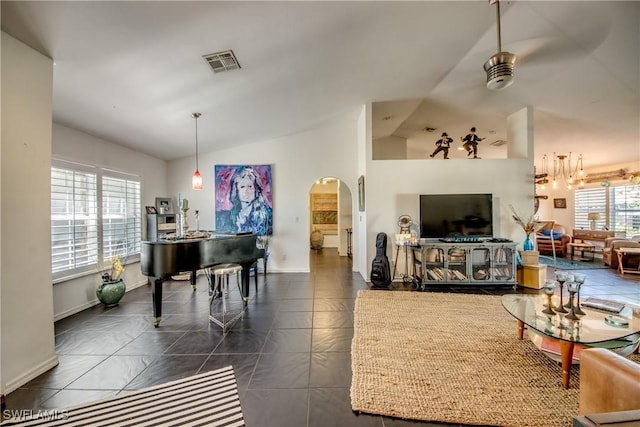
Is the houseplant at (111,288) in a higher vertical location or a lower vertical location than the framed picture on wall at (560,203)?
lower

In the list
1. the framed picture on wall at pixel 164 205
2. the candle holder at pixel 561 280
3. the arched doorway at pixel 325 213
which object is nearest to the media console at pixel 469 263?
the candle holder at pixel 561 280

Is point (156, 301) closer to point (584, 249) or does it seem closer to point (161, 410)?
point (161, 410)

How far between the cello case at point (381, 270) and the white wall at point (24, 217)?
3.98 metres

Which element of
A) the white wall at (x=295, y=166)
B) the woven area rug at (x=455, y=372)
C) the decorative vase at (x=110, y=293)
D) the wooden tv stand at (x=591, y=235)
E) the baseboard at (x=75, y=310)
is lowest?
the woven area rug at (x=455, y=372)

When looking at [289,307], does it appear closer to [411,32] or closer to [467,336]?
[467,336]

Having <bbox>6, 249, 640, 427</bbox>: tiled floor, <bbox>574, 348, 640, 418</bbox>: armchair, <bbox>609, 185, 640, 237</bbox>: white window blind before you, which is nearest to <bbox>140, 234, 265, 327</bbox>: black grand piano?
<bbox>6, 249, 640, 427</bbox>: tiled floor

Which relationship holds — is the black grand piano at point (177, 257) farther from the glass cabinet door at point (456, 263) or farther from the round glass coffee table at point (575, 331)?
the glass cabinet door at point (456, 263)

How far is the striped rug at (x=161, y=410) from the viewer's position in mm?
1647

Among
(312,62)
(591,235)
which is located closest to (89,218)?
(312,62)

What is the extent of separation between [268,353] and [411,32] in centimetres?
364

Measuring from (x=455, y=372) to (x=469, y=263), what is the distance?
2756 mm

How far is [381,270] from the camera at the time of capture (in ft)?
14.6

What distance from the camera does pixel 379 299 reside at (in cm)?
384

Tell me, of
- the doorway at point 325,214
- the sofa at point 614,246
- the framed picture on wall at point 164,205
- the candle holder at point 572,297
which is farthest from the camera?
the doorway at point 325,214
